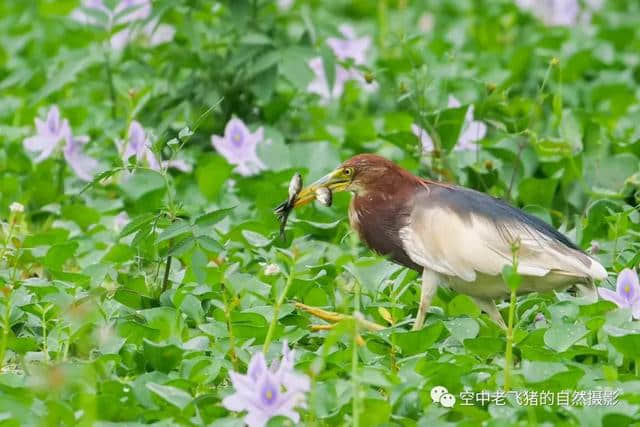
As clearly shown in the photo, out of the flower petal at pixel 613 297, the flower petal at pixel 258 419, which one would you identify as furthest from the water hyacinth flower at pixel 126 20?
the flower petal at pixel 258 419

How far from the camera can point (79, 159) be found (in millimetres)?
5562

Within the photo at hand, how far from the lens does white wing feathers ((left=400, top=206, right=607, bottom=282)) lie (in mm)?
3945

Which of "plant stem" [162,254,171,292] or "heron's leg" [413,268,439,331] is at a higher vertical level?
"heron's leg" [413,268,439,331]

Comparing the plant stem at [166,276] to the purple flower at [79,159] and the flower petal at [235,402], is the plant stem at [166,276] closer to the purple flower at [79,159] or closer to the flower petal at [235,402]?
the flower petal at [235,402]

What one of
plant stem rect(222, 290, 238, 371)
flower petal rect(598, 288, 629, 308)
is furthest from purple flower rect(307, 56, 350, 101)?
plant stem rect(222, 290, 238, 371)

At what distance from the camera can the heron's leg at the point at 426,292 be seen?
4043 mm

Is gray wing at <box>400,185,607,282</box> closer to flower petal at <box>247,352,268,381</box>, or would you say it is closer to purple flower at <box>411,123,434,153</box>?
flower petal at <box>247,352,268,381</box>

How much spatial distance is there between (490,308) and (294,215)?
4.02 ft

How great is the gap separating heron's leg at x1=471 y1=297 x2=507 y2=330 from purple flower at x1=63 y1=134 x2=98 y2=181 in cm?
194

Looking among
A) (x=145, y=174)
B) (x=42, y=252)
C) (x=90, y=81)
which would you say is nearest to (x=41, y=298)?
(x=42, y=252)

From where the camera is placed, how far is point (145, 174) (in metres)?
5.54

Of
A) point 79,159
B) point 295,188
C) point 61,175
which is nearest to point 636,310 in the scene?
point 295,188

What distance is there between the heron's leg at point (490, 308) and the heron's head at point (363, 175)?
0.41 m

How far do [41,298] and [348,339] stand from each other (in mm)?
908
